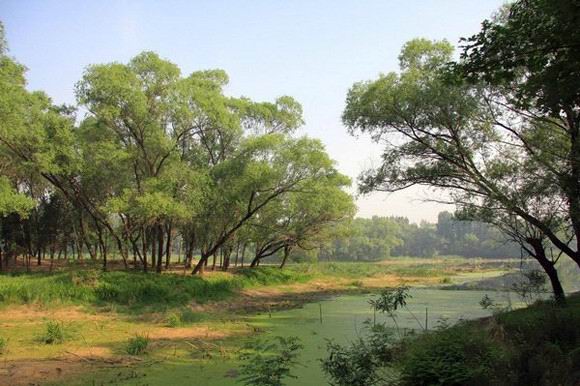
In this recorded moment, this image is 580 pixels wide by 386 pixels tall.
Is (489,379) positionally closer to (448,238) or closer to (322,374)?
(322,374)

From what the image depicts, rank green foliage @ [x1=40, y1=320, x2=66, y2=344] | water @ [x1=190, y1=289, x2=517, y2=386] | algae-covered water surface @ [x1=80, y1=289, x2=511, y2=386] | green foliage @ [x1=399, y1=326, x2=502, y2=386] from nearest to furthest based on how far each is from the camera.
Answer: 1. green foliage @ [x1=399, y1=326, x2=502, y2=386]
2. algae-covered water surface @ [x1=80, y1=289, x2=511, y2=386]
3. water @ [x1=190, y1=289, x2=517, y2=386]
4. green foliage @ [x1=40, y1=320, x2=66, y2=344]

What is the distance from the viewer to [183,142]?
72.0ft

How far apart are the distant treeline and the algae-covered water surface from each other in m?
56.8

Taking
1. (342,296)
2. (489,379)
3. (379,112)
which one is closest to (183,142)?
(342,296)

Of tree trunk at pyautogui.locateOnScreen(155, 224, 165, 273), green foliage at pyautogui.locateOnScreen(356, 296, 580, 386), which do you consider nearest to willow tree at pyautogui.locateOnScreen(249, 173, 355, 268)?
tree trunk at pyautogui.locateOnScreen(155, 224, 165, 273)

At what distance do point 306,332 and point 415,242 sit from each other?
100510mm

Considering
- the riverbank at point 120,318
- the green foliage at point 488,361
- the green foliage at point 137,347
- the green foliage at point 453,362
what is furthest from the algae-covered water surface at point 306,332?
the green foliage at point 453,362

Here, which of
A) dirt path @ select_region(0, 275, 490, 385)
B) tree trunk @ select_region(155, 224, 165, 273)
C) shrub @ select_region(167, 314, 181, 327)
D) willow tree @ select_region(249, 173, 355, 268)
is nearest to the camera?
dirt path @ select_region(0, 275, 490, 385)

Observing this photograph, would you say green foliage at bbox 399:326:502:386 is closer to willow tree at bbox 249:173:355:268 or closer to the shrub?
the shrub

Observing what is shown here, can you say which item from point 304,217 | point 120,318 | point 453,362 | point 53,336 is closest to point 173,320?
point 120,318

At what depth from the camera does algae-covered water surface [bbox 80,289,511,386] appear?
26.2 ft

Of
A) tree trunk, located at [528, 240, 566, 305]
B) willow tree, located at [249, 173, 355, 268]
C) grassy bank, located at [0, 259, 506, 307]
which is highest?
willow tree, located at [249, 173, 355, 268]

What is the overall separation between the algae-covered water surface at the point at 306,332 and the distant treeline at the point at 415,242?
186 ft

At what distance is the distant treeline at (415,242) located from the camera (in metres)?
85.8
